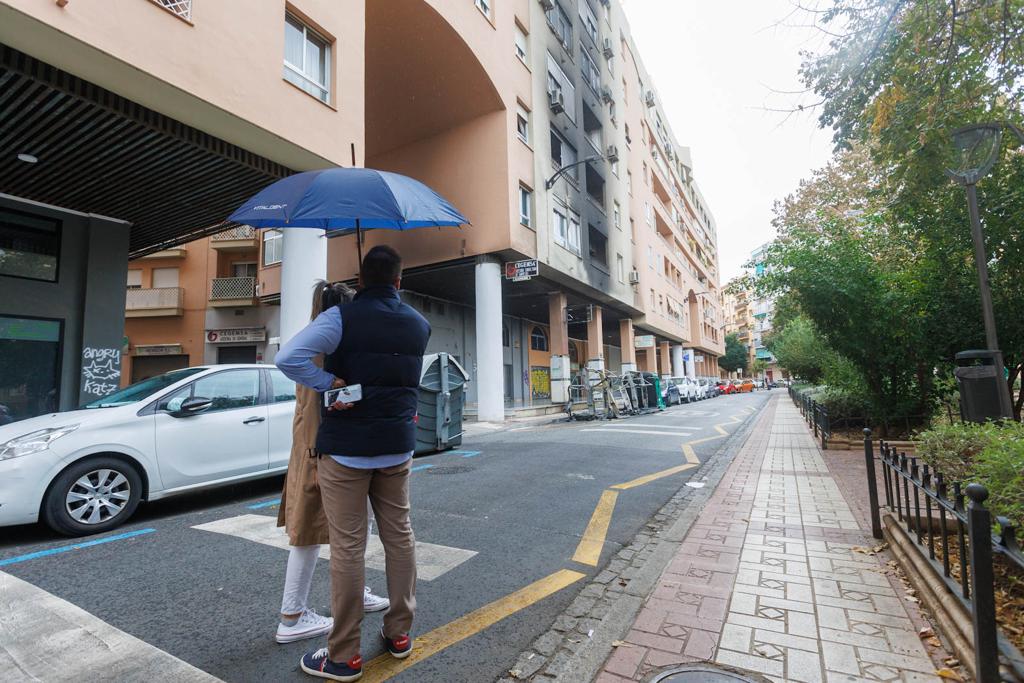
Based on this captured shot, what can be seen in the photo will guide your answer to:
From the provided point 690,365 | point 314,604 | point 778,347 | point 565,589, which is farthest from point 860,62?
point 690,365

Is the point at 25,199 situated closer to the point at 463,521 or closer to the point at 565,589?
the point at 463,521

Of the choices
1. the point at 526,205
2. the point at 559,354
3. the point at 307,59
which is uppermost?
the point at 307,59

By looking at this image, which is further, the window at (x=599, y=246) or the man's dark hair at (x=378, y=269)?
the window at (x=599, y=246)

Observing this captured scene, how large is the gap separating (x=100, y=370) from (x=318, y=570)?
10623 millimetres

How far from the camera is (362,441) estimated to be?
90.4 inches

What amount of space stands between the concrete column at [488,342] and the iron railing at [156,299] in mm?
15966

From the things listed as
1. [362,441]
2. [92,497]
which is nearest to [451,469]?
[92,497]

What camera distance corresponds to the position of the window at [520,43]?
1966cm

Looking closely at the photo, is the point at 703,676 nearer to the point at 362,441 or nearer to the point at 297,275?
the point at 362,441

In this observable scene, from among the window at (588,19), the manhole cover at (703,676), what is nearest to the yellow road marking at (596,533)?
the manhole cover at (703,676)

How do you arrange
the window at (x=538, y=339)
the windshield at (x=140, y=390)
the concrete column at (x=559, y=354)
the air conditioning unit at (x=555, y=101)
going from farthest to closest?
1. the window at (x=538, y=339)
2. the concrete column at (x=559, y=354)
3. the air conditioning unit at (x=555, y=101)
4. the windshield at (x=140, y=390)

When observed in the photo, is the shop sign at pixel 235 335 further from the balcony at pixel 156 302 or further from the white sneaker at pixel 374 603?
the white sneaker at pixel 374 603

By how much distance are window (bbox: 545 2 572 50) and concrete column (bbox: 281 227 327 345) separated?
1679 cm

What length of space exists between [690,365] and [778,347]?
48.5ft
